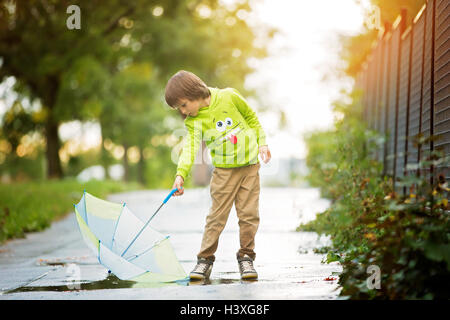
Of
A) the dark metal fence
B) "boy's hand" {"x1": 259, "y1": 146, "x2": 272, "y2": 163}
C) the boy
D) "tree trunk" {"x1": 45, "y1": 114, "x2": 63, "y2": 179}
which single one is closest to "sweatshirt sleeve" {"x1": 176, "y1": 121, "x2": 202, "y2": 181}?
the boy

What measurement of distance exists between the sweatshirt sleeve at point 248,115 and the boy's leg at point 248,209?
22 cm

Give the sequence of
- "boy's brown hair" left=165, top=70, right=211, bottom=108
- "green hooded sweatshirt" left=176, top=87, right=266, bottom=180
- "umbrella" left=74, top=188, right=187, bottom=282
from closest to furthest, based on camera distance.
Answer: "umbrella" left=74, top=188, right=187, bottom=282
"boy's brown hair" left=165, top=70, right=211, bottom=108
"green hooded sweatshirt" left=176, top=87, right=266, bottom=180

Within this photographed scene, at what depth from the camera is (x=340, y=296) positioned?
11.9ft

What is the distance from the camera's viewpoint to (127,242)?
4.71 metres

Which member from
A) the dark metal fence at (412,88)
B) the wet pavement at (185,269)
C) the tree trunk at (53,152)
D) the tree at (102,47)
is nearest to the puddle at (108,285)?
the wet pavement at (185,269)

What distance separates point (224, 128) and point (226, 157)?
0.22m

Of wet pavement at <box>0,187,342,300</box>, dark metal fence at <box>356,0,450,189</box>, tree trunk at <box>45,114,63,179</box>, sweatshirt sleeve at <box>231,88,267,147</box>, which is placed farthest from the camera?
tree trunk at <box>45,114,63,179</box>

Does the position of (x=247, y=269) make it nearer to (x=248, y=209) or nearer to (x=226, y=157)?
(x=248, y=209)

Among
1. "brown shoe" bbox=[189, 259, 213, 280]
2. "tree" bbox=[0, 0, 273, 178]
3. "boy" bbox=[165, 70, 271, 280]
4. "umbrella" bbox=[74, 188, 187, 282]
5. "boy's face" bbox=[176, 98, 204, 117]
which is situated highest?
"tree" bbox=[0, 0, 273, 178]

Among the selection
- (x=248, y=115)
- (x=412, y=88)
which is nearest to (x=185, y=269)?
(x=248, y=115)

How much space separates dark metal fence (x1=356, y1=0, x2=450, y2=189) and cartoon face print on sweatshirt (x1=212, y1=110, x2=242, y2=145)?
1162 mm

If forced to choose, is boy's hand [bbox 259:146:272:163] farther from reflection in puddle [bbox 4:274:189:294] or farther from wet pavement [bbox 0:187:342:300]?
reflection in puddle [bbox 4:274:189:294]

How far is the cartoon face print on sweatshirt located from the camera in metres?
4.88
